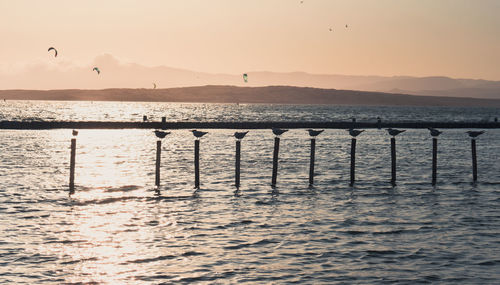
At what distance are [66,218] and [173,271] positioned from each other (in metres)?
7.70

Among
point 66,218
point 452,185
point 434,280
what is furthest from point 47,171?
point 434,280

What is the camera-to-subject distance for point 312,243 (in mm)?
16969

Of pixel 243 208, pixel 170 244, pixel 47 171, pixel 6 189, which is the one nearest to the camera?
pixel 170 244

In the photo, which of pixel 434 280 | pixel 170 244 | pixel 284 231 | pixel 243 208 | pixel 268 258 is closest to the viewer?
pixel 434 280

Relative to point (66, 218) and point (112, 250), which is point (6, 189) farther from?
point (112, 250)

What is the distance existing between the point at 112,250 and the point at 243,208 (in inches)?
302

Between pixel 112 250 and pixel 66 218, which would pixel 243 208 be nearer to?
pixel 66 218

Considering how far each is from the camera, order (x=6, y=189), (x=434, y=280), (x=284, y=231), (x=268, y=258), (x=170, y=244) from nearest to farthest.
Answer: (x=434, y=280)
(x=268, y=258)
(x=170, y=244)
(x=284, y=231)
(x=6, y=189)

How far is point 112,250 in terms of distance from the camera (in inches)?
625

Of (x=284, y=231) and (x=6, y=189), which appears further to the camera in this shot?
(x=6, y=189)

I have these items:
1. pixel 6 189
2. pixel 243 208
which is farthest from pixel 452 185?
pixel 6 189

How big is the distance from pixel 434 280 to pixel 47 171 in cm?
2716

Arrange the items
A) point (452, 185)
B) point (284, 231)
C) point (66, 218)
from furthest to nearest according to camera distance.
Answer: point (452, 185)
point (66, 218)
point (284, 231)

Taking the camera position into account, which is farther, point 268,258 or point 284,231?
point 284,231
